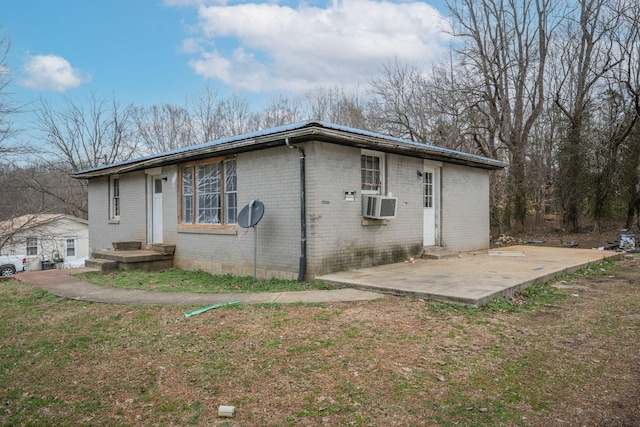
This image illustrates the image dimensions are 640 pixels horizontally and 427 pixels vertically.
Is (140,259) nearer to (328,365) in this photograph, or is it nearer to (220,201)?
(220,201)


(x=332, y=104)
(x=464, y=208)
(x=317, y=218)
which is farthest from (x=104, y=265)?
(x=332, y=104)

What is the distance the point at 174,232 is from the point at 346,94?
1983cm

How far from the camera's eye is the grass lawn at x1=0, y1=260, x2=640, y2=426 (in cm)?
326

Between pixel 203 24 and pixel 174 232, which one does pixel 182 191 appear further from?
pixel 203 24

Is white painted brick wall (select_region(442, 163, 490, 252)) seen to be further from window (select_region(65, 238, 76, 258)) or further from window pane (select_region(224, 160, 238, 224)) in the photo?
window (select_region(65, 238, 76, 258))

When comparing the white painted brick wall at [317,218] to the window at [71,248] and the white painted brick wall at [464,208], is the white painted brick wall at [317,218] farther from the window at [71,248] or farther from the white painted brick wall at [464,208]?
the window at [71,248]

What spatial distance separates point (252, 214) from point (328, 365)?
4.80 meters

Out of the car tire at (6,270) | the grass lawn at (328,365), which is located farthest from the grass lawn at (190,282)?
the car tire at (6,270)

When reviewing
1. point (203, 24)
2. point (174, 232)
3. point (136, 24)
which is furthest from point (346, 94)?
point (174, 232)

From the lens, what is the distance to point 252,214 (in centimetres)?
843

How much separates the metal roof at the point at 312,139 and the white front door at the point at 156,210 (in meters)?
0.55

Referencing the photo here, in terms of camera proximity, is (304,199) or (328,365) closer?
(328,365)

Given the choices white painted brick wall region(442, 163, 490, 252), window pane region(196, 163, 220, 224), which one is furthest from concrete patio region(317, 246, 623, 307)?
window pane region(196, 163, 220, 224)

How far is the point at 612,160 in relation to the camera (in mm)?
17953
